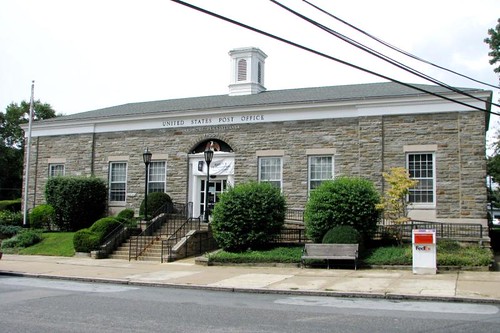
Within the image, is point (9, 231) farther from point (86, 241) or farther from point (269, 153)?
point (269, 153)

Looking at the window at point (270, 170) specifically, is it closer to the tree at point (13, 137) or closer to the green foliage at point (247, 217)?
the green foliage at point (247, 217)

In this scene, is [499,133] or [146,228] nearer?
[146,228]

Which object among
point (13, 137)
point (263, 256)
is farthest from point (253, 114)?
point (13, 137)

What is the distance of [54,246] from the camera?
24141 mm

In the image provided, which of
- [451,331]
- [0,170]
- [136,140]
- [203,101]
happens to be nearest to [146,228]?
[136,140]

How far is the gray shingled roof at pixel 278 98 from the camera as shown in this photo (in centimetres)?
2415

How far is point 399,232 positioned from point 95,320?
42.2ft

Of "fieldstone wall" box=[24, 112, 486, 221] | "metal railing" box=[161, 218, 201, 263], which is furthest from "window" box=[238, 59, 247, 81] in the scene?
"metal railing" box=[161, 218, 201, 263]

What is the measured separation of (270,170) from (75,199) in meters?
10.6

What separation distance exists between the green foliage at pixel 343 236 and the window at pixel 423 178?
17.9 feet

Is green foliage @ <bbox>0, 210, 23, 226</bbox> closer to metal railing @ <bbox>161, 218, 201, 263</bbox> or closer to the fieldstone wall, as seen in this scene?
the fieldstone wall

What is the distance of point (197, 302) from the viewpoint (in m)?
11.5

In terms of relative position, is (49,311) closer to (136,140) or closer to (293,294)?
(293,294)

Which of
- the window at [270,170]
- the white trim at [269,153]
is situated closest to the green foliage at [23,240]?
the window at [270,170]
